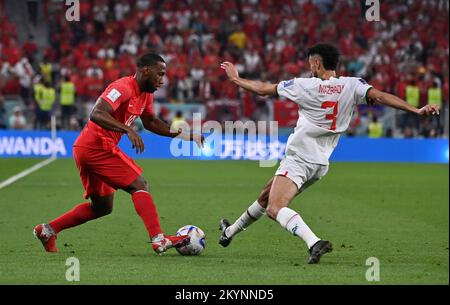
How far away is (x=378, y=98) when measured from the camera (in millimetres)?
8594

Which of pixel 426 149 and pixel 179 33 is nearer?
pixel 426 149

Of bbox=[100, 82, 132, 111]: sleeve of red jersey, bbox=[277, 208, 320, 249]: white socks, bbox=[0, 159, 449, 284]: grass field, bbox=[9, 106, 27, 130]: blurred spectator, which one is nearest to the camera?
bbox=[0, 159, 449, 284]: grass field

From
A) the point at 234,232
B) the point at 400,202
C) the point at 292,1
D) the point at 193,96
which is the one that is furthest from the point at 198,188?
the point at 292,1

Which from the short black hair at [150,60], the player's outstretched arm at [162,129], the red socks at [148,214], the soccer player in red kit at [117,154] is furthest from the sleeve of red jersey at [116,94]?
the red socks at [148,214]

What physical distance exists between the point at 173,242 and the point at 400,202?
25.7ft

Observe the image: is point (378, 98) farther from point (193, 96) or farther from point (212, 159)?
point (193, 96)

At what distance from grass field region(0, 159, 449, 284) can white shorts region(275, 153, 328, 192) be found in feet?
2.46

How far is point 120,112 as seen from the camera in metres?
9.26

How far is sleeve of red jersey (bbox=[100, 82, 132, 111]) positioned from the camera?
29.3 feet

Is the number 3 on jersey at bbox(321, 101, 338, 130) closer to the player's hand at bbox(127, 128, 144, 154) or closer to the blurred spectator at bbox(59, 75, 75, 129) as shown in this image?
the player's hand at bbox(127, 128, 144, 154)

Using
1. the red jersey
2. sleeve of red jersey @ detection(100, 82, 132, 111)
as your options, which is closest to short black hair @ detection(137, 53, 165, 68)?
the red jersey

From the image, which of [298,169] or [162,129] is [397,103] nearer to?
[298,169]

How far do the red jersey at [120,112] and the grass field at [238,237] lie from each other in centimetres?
108

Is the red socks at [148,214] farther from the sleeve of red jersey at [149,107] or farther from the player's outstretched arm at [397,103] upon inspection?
the player's outstretched arm at [397,103]
